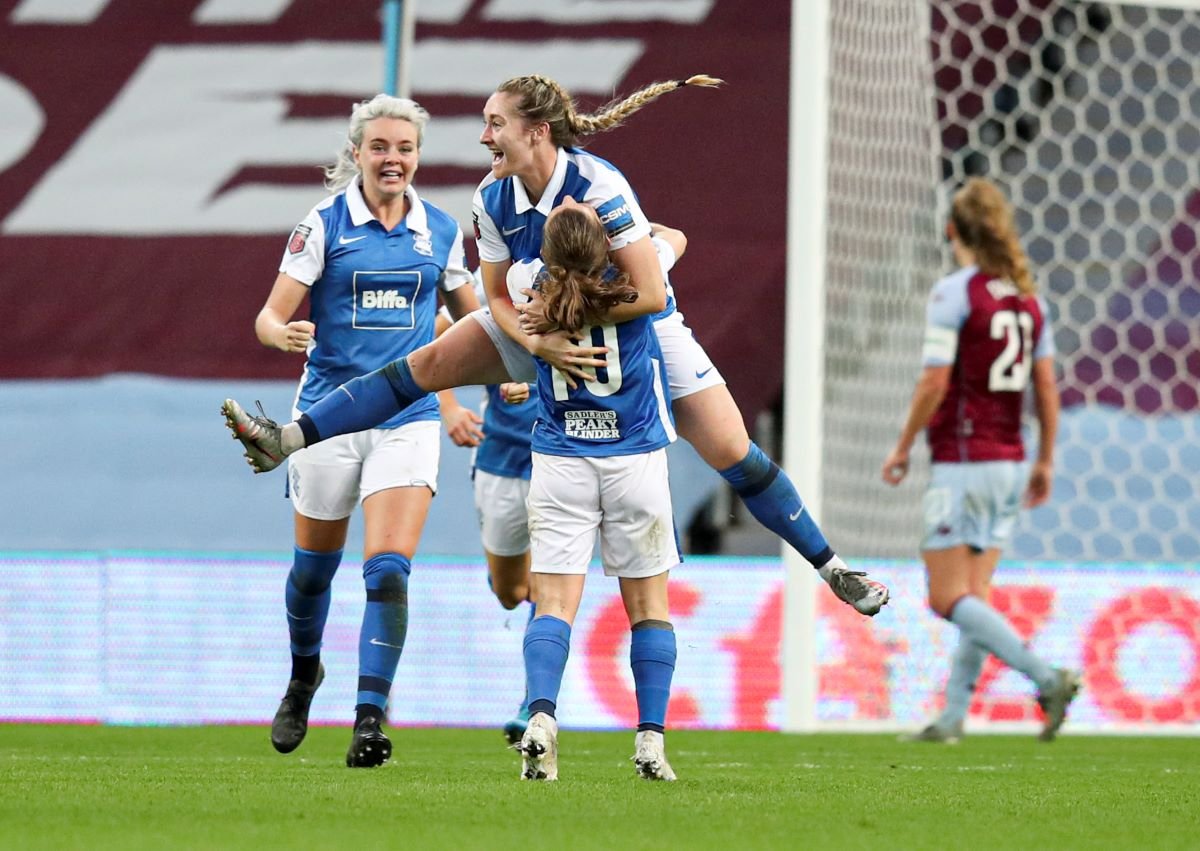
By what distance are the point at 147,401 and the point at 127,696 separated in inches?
132

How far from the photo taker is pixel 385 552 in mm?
5098

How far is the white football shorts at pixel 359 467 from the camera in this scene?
523 centimetres

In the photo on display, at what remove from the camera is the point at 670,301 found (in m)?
4.75

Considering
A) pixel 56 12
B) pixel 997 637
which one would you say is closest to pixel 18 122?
pixel 56 12

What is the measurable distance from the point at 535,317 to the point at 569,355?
122mm

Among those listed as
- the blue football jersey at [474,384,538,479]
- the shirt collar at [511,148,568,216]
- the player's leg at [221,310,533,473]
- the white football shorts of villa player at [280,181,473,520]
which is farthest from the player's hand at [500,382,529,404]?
the shirt collar at [511,148,568,216]

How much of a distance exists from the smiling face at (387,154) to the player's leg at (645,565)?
1.32m

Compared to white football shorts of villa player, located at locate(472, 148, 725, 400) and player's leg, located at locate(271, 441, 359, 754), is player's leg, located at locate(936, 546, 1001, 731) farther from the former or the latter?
white football shorts of villa player, located at locate(472, 148, 725, 400)

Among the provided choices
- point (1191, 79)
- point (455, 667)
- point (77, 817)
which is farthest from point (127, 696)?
point (1191, 79)

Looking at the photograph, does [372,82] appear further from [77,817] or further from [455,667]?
[77,817]

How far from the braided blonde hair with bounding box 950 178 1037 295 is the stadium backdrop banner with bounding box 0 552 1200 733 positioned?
1551 millimetres

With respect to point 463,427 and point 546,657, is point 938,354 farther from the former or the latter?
point 546,657

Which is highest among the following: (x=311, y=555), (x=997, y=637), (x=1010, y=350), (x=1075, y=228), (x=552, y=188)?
(x=1075, y=228)

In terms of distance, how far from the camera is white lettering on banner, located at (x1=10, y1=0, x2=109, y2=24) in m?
12.3
